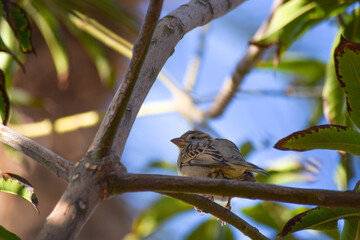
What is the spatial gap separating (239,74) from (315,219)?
1901mm

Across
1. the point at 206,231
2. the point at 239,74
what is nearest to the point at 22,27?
the point at 239,74

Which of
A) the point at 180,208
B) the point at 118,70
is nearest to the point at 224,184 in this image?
the point at 180,208

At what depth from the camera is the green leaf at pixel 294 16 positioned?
2.79 metres

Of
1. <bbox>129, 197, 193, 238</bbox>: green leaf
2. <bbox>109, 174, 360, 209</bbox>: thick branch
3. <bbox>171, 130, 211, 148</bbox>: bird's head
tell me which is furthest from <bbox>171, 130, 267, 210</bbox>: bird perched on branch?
<bbox>109, 174, 360, 209</bbox>: thick branch

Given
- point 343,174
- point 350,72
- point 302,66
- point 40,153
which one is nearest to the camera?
point 40,153

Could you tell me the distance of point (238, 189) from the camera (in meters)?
1.19

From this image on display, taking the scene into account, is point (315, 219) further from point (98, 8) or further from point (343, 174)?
point (98, 8)

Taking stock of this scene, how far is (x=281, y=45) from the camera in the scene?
285 centimetres

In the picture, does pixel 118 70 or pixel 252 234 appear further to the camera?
pixel 118 70

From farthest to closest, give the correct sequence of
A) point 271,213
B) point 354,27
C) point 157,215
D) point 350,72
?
point 157,215
point 271,213
point 354,27
point 350,72

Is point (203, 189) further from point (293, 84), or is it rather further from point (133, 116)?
point (293, 84)

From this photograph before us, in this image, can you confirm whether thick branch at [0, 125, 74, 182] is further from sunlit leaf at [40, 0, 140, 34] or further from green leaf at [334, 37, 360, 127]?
sunlit leaf at [40, 0, 140, 34]

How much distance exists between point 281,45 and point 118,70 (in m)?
3.40

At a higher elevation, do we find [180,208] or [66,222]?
[180,208]
